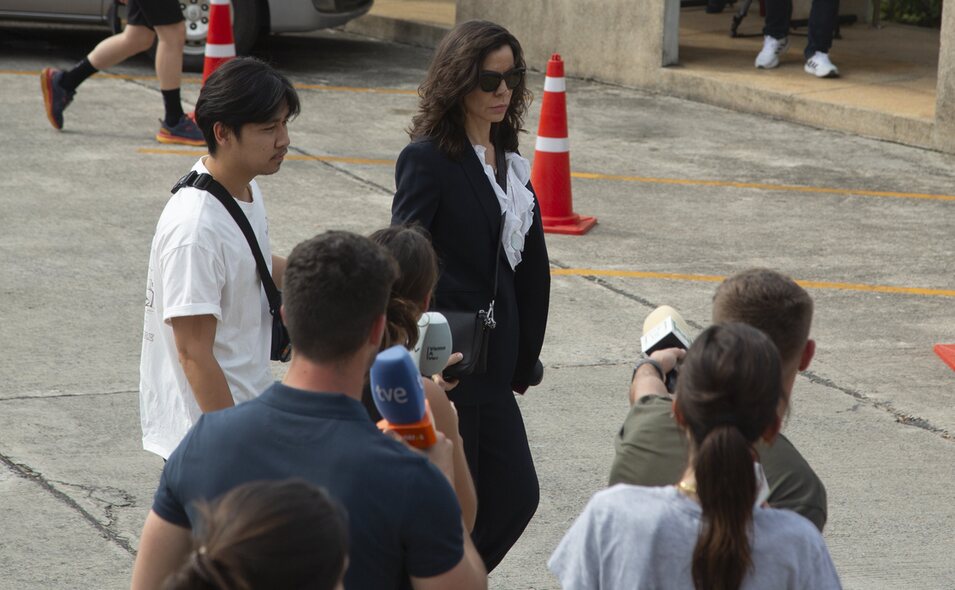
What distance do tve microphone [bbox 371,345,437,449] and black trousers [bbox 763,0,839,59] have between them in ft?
32.7

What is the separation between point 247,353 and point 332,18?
9461mm

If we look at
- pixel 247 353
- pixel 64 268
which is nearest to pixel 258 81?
pixel 247 353

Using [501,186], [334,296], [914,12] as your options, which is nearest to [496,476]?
[501,186]

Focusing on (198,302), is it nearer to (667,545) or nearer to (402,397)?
(402,397)

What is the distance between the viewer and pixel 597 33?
12.8m

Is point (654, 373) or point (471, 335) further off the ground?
point (654, 373)

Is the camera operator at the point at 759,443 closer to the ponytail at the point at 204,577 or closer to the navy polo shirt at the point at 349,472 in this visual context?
the navy polo shirt at the point at 349,472

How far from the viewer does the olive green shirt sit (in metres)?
2.61

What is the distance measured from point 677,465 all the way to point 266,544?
1.05 meters

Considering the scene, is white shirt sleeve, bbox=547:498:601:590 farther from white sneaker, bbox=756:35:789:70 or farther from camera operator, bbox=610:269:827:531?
white sneaker, bbox=756:35:789:70

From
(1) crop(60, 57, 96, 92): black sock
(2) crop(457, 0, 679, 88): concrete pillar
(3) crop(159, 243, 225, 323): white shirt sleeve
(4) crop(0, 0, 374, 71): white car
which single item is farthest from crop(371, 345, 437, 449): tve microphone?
(2) crop(457, 0, 679, 88): concrete pillar

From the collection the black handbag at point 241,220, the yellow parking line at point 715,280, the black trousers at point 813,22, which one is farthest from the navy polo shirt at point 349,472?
the black trousers at point 813,22

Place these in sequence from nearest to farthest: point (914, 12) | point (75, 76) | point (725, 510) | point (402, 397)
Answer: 1. point (725, 510)
2. point (402, 397)
3. point (75, 76)
4. point (914, 12)

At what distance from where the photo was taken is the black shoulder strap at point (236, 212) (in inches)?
134
